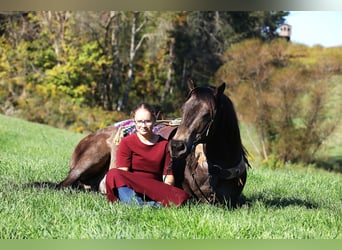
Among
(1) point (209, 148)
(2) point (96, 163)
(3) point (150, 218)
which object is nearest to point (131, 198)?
(3) point (150, 218)

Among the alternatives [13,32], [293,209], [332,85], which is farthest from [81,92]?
[293,209]

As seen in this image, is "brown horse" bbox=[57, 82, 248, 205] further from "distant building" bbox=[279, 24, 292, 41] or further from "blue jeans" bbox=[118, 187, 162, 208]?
"distant building" bbox=[279, 24, 292, 41]

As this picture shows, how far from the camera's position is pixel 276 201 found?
17.7ft

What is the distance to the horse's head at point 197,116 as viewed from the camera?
4.04 metres

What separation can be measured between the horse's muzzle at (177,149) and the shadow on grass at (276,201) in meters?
1.17

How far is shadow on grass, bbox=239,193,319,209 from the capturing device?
16.5 feet

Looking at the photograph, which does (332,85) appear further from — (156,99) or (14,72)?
(14,72)

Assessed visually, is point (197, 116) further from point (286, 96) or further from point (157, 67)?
point (157, 67)

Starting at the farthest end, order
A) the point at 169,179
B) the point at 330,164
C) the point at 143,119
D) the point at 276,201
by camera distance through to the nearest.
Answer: the point at 330,164 → the point at 276,201 → the point at 169,179 → the point at 143,119

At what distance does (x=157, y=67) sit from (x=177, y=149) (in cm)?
2117

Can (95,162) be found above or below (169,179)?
below

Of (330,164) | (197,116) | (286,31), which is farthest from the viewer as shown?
(286,31)

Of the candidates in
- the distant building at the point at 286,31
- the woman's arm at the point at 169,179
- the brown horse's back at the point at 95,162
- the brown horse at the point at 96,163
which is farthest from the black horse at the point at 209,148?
the distant building at the point at 286,31

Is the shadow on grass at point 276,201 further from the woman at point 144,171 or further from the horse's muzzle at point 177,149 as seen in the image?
the horse's muzzle at point 177,149
